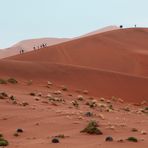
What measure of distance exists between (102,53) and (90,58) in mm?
2713

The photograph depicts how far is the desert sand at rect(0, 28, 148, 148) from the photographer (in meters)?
16.8

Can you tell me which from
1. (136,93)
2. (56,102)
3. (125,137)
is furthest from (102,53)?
(125,137)

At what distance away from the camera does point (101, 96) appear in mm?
34219

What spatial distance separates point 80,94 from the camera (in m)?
32.7

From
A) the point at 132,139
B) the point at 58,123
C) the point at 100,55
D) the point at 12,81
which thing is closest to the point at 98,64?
the point at 100,55

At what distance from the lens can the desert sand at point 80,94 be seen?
16812 millimetres

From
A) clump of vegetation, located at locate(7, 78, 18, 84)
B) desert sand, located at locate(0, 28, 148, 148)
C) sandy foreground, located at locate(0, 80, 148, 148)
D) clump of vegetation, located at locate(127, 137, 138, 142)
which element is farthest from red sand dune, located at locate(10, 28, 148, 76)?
clump of vegetation, located at locate(127, 137, 138, 142)

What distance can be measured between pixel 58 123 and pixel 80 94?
45.1 ft

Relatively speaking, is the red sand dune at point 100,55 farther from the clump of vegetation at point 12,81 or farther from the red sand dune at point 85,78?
the clump of vegetation at point 12,81

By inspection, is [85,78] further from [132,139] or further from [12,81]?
[132,139]

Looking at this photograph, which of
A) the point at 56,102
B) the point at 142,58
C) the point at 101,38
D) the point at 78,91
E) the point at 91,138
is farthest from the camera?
the point at 101,38

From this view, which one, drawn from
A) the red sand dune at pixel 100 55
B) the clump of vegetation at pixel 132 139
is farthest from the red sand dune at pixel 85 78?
the clump of vegetation at pixel 132 139

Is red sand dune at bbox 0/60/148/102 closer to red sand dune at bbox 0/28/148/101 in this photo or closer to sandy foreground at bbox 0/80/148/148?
red sand dune at bbox 0/28/148/101

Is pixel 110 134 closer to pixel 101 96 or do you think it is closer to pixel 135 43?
pixel 101 96
